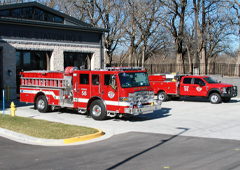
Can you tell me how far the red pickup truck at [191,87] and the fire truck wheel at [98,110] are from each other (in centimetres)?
896

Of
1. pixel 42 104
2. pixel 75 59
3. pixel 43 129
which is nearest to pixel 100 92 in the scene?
pixel 43 129

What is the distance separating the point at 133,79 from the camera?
13.0 metres

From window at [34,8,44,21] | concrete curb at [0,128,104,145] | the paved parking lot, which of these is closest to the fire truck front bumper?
the paved parking lot

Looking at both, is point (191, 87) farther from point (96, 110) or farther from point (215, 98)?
point (96, 110)

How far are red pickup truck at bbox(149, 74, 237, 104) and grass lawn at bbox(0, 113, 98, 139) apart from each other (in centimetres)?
1150

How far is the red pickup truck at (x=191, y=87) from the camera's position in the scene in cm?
1933

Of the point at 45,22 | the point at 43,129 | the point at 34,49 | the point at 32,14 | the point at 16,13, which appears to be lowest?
the point at 43,129

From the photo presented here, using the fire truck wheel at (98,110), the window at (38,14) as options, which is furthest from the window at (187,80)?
the window at (38,14)

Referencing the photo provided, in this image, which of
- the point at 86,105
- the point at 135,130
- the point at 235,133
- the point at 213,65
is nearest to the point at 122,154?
the point at 135,130

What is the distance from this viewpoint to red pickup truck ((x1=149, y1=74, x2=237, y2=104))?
63.4ft

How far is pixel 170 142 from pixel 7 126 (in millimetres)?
6070

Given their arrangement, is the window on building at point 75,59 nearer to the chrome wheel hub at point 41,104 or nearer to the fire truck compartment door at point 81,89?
the chrome wheel hub at point 41,104

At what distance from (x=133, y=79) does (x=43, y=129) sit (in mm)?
4682

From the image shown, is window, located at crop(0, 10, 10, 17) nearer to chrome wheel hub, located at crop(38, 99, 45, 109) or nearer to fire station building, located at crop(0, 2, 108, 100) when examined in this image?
fire station building, located at crop(0, 2, 108, 100)
